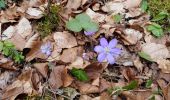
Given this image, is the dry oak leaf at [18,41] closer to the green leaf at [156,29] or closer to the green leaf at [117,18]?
the green leaf at [117,18]

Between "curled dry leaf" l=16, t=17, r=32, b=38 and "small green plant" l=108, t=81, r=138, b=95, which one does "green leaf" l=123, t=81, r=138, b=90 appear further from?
"curled dry leaf" l=16, t=17, r=32, b=38

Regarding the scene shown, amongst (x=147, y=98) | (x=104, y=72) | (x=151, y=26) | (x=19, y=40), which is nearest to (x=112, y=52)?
(x=104, y=72)

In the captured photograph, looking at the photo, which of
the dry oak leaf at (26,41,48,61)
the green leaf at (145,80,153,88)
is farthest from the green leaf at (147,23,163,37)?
the dry oak leaf at (26,41,48,61)

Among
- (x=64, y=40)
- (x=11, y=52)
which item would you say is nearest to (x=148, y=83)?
(x=64, y=40)

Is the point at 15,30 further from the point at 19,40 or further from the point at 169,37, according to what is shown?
the point at 169,37

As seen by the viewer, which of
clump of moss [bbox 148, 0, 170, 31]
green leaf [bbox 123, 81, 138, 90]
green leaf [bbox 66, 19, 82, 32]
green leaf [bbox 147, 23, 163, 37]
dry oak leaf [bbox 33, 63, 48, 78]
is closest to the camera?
green leaf [bbox 123, 81, 138, 90]

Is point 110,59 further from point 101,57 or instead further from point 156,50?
point 156,50

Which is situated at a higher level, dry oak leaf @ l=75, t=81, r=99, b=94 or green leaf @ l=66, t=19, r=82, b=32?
green leaf @ l=66, t=19, r=82, b=32
